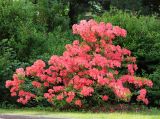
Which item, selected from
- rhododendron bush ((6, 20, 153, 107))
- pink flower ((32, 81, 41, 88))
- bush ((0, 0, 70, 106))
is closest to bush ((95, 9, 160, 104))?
rhododendron bush ((6, 20, 153, 107))

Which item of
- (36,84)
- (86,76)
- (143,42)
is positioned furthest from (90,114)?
(143,42)

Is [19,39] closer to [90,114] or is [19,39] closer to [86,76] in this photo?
[86,76]

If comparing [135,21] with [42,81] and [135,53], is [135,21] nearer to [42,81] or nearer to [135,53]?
[135,53]

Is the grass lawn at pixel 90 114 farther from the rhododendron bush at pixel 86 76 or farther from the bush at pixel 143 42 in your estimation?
the bush at pixel 143 42

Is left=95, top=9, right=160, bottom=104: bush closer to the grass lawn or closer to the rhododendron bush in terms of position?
the rhododendron bush

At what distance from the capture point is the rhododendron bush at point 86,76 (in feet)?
52.3

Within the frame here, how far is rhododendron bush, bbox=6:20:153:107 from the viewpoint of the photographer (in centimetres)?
1593

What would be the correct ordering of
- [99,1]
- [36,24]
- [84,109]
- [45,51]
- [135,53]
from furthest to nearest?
1. [99,1]
2. [36,24]
3. [45,51]
4. [135,53]
5. [84,109]

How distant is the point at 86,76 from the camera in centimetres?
1620

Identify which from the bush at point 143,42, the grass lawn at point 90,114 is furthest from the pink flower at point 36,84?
the bush at point 143,42

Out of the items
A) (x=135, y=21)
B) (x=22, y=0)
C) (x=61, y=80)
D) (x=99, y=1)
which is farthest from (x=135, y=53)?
(x=99, y=1)

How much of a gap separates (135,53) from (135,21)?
1.45 m

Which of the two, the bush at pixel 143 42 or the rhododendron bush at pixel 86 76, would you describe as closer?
the rhododendron bush at pixel 86 76

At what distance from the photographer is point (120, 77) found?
664 inches
